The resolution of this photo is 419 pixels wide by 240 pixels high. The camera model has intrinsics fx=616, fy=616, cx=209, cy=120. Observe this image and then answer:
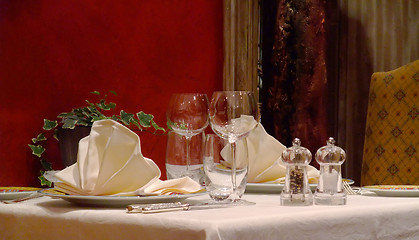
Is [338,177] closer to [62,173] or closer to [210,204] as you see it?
[210,204]

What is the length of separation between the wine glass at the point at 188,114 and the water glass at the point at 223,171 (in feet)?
0.51

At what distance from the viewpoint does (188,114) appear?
128cm

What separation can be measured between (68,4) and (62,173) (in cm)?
181

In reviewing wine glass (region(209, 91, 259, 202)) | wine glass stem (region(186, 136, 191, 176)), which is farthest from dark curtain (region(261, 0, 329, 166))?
wine glass (region(209, 91, 259, 202))

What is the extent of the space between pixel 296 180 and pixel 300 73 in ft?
8.24

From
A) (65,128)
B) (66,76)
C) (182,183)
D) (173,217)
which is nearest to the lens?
(173,217)

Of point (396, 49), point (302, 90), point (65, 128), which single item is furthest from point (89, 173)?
point (396, 49)

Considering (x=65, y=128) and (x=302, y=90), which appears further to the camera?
(x=302, y=90)

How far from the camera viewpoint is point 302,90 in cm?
356

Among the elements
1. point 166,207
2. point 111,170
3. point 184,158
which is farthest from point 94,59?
point 166,207

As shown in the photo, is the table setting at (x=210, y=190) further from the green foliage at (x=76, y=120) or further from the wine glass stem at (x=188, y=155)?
the green foliage at (x=76, y=120)

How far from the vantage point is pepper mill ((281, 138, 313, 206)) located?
3.53ft

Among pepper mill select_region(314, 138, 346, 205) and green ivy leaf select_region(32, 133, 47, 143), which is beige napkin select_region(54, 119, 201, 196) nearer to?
pepper mill select_region(314, 138, 346, 205)

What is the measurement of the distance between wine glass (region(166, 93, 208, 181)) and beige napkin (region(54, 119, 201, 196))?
7.3 inches
